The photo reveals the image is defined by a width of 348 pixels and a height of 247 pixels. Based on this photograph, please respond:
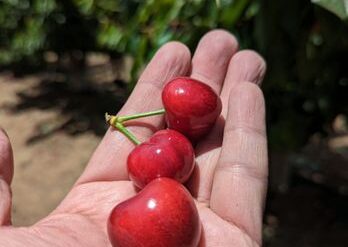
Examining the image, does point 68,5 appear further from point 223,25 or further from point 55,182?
point 223,25

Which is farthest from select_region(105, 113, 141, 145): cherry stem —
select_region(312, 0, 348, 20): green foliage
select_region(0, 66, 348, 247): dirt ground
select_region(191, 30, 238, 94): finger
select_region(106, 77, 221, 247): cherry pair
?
select_region(0, 66, 348, 247): dirt ground

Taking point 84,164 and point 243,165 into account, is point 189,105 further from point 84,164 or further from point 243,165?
point 84,164

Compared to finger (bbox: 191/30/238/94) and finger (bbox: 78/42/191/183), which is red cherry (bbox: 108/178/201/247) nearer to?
finger (bbox: 78/42/191/183)

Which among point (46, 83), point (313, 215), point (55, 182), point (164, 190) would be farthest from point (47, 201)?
point (46, 83)

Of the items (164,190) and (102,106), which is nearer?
(164,190)


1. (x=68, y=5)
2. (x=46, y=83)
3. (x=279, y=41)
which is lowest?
A: (x=46, y=83)

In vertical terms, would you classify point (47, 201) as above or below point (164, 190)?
below

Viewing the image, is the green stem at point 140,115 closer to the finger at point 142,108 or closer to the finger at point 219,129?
the finger at point 142,108
